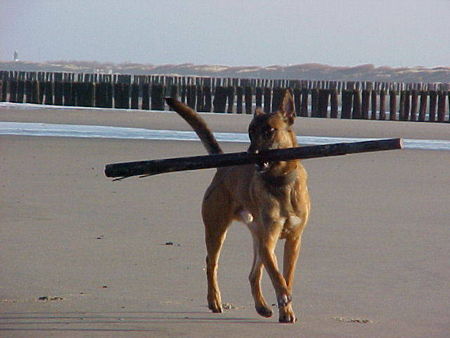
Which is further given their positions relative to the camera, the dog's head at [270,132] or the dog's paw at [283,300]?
the dog's head at [270,132]

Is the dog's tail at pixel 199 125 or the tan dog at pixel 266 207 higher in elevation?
the dog's tail at pixel 199 125

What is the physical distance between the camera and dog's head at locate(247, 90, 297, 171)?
722cm

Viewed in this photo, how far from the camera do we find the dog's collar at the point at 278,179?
7152 millimetres

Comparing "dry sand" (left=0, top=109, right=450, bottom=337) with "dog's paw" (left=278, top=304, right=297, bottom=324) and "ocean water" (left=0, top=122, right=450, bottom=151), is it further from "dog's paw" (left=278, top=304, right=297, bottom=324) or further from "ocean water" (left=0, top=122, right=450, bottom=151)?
"ocean water" (left=0, top=122, right=450, bottom=151)

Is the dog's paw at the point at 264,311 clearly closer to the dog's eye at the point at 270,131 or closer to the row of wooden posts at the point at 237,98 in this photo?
the dog's eye at the point at 270,131

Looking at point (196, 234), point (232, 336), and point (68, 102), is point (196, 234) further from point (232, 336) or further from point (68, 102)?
point (68, 102)

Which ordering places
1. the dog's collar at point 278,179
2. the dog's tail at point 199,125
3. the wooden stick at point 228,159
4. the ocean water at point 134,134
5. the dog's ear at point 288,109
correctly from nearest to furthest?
the wooden stick at point 228,159 < the dog's collar at point 278,179 < the dog's ear at point 288,109 < the dog's tail at point 199,125 < the ocean water at point 134,134

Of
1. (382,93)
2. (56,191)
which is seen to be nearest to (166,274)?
(56,191)

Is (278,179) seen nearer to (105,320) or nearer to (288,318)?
(288,318)

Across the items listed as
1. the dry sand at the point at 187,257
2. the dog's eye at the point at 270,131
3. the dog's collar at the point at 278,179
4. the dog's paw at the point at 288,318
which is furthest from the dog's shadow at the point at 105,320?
the dog's eye at the point at 270,131

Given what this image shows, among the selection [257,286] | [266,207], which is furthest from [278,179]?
[257,286]

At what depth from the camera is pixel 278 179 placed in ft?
23.5

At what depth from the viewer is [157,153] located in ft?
58.3

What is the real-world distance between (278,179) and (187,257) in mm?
1952
